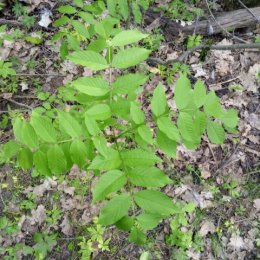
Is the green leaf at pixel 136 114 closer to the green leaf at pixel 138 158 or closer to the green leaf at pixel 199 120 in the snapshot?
the green leaf at pixel 138 158

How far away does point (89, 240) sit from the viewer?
11.4ft

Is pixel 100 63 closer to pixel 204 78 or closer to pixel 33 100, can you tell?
pixel 33 100

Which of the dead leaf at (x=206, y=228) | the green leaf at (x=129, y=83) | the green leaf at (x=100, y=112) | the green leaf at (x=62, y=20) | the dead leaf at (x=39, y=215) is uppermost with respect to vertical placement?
the green leaf at (x=62, y=20)

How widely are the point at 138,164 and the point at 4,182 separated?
2473mm

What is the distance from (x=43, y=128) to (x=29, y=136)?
81mm

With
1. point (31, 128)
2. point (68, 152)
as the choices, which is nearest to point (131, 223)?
point (68, 152)

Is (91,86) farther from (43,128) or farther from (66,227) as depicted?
(66,227)

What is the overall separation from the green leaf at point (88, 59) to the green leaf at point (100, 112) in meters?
0.22

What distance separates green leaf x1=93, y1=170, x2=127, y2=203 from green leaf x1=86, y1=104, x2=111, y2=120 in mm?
333

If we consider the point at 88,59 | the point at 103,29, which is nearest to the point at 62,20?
the point at 103,29

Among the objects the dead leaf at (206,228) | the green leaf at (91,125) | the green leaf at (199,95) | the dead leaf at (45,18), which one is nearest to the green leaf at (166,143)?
the green leaf at (199,95)

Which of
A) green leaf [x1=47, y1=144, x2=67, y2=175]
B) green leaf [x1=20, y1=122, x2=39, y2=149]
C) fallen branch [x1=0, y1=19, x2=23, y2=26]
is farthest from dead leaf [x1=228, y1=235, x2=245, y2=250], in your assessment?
fallen branch [x1=0, y1=19, x2=23, y2=26]

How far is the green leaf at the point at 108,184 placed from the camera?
1.56 metres

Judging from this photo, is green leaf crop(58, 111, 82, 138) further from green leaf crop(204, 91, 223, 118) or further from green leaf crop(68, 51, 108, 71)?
green leaf crop(204, 91, 223, 118)
